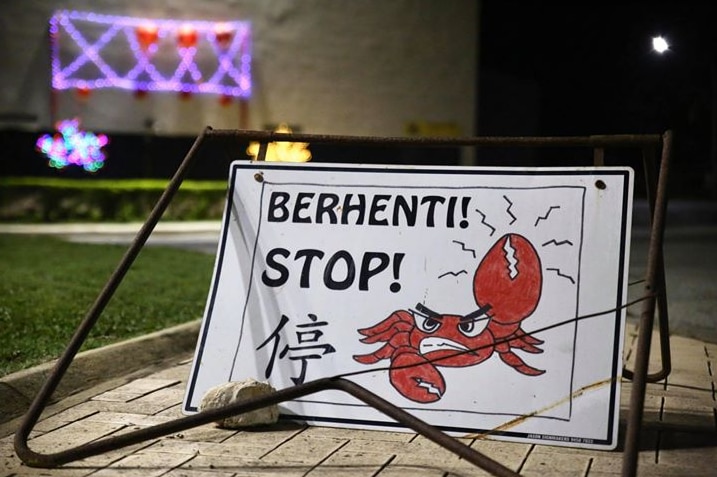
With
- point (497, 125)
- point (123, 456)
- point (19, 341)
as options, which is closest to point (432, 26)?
point (497, 125)

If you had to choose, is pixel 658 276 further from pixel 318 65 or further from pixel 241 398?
pixel 318 65

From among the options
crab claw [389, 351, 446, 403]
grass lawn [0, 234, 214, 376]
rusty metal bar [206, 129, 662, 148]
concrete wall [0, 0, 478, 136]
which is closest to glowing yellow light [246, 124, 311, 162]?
concrete wall [0, 0, 478, 136]

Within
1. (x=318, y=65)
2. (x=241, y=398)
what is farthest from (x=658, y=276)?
(x=318, y=65)

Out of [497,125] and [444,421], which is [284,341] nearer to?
[444,421]

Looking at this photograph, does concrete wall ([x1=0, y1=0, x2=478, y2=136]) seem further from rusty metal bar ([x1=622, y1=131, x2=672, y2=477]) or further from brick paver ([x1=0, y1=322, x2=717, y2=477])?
rusty metal bar ([x1=622, y1=131, x2=672, y2=477])

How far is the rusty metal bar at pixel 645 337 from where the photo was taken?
10.6 ft

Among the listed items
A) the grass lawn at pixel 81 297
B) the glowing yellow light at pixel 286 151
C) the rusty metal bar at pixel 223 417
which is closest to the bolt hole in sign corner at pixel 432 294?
the rusty metal bar at pixel 223 417

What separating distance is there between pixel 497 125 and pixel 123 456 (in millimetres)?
33440

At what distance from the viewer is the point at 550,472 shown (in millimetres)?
3652

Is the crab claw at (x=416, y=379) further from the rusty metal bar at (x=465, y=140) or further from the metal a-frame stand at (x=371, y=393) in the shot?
the rusty metal bar at (x=465, y=140)

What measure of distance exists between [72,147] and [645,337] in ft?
79.4

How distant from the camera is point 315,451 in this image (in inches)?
154

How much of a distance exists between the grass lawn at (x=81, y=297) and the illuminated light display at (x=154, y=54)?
46.4 feet

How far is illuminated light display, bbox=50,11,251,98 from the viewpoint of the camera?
26.3m
